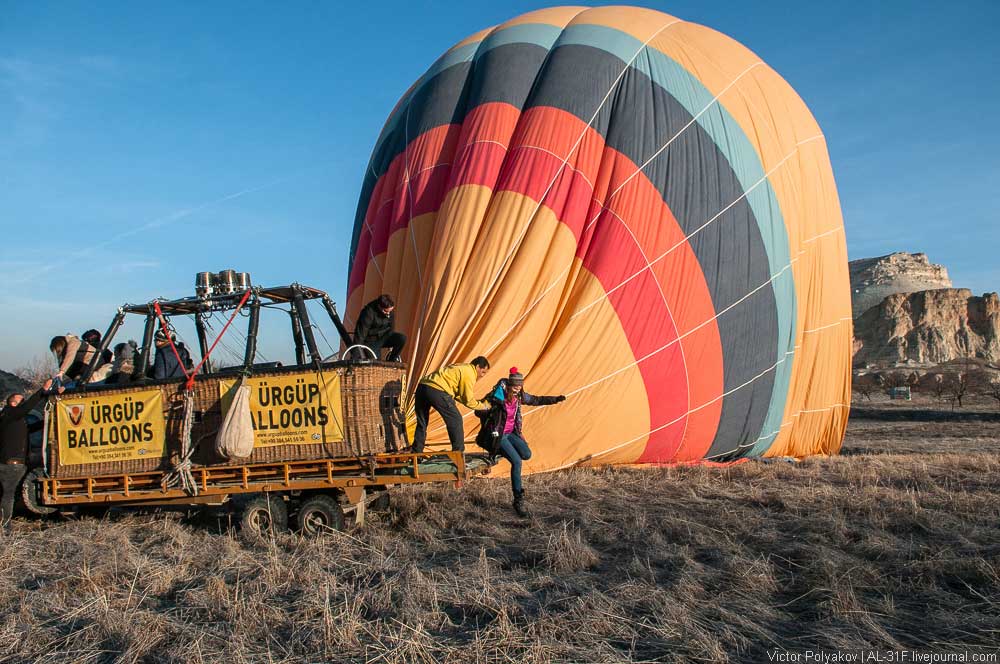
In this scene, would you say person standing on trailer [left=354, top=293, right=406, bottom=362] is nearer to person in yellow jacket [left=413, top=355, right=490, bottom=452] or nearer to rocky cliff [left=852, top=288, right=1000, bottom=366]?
person in yellow jacket [left=413, top=355, right=490, bottom=452]

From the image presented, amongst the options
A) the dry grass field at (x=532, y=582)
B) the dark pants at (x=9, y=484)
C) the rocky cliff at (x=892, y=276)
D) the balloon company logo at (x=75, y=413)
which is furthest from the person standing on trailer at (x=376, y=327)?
the rocky cliff at (x=892, y=276)

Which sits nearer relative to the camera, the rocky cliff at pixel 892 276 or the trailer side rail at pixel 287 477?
the trailer side rail at pixel 287 477

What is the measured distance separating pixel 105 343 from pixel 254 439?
57.6 inches

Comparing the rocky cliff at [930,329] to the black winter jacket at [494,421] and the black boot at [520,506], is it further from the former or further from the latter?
the black boot at [520,506]

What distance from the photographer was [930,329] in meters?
56.4

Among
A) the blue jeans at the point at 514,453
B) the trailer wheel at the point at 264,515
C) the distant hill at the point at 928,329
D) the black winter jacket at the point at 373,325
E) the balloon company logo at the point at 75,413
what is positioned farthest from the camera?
the distant hill at the point at 928,329

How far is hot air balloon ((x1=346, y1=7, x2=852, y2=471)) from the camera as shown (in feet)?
27.1

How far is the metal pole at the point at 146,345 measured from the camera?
597 centimetres

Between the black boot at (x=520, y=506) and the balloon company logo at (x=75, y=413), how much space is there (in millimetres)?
3306

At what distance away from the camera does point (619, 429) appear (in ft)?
27.3

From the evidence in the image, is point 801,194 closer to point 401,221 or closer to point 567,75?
point 567,75

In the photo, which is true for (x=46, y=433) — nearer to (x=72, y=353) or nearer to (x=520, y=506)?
(x=72, y=353)

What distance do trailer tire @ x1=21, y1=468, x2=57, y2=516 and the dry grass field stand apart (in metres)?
0.28

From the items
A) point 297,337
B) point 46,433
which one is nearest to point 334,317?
point 297,337
